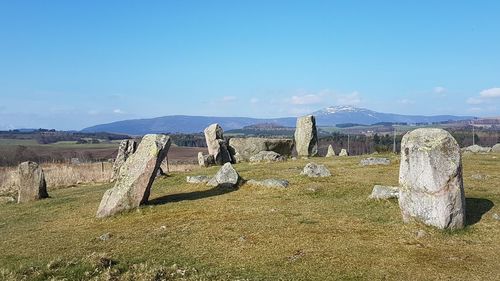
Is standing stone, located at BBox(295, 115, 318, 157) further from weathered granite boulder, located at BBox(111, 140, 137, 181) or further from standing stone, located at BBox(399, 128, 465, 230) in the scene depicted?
standing stone, located at BBox(399, 128, 465, 230)

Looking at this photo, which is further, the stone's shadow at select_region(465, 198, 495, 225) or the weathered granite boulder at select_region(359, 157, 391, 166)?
the weathered granite boulder at select_region(359, 157, 391, 166)

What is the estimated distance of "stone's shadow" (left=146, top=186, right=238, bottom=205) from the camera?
1959cm

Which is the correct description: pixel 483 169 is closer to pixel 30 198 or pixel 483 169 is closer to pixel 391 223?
pixel 391 223

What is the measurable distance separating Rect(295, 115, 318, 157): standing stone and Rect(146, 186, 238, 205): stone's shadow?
2143 centimetres

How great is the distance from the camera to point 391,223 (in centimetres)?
1464

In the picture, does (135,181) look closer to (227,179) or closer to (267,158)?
(227,179)

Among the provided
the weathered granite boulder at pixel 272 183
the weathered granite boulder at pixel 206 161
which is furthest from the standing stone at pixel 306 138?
the weathered granite boulder at pixel 272 183

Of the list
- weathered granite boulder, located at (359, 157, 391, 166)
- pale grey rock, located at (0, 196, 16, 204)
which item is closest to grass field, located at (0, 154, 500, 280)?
pale grey rock, located at (0, 196, 16, 204)

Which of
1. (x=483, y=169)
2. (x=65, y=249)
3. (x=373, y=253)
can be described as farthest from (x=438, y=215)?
(x=483, y=169)

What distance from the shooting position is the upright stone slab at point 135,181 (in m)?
17.6

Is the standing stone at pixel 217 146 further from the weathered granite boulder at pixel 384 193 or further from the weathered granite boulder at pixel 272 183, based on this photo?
the weathered granite boulder at pixel 384 193

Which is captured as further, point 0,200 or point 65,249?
point 0,200

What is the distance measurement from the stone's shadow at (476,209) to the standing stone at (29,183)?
1948 cm

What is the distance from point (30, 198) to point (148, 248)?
534 inches
